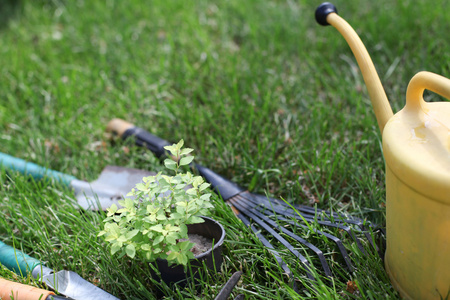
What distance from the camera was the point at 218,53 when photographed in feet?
9.96

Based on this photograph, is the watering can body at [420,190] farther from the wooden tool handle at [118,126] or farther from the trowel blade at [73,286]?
the wooden tool handle at [118,126]

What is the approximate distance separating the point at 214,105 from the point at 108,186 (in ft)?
2.58

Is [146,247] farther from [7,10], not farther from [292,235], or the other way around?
[7,10]

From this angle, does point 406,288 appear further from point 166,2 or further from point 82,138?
point 166,2

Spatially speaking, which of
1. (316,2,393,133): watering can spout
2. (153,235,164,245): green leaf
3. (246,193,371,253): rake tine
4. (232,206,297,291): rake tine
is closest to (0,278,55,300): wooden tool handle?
(153,235,164,245): green leaf

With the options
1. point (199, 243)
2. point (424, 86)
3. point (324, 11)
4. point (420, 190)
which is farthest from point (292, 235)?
point (324, 11)

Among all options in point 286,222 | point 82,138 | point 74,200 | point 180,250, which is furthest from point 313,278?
point 82,138

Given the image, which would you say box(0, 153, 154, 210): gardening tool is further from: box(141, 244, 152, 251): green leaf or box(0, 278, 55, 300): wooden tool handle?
box(141, 244, 152, 251): green leaf

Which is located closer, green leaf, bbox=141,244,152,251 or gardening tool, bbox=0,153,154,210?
green leaf, bbox=141,244,152,251

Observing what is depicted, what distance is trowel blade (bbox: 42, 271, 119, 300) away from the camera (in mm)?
1492

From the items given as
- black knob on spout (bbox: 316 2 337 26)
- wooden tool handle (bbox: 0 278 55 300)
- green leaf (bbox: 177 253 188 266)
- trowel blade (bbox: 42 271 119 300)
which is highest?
black knob on spout (bbox: 316 2 337 26)

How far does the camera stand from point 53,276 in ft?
5.11

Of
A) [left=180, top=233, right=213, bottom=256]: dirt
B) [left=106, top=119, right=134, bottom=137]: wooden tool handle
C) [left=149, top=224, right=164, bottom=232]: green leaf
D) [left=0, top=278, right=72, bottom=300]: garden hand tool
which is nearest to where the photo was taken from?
[left=149, top=224, right=164, bottom=232]: green leaf

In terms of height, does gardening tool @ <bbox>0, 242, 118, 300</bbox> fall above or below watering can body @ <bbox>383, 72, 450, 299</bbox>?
below
